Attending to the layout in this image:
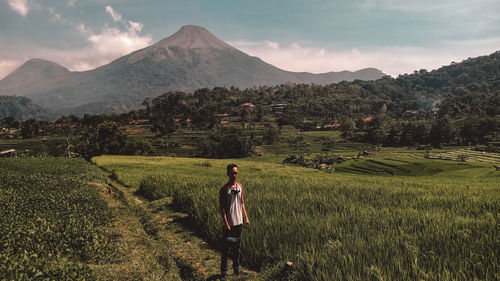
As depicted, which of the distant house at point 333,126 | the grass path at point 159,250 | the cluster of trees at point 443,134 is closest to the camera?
the grass path at point 159,250

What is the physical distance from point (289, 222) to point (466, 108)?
209062 mm

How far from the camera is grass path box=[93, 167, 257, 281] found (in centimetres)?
696

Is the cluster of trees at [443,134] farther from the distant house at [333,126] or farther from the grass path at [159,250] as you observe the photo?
the grass path at [159,250]

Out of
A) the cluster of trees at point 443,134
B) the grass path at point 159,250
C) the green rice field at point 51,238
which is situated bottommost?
the cluster of trees at point 443,134

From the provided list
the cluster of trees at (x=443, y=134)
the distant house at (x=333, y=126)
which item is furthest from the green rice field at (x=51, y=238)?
the distant house at (x=333, y=126)

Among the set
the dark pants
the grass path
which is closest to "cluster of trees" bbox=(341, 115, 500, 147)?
the grass path

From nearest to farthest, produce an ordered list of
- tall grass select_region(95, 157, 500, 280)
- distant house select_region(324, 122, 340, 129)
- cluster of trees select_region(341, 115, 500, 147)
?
tall grass select_region(95, 157, 500, 280) < cluster of trees select_region(341, 115, 500, 147) < distant house select_region(324, 122, 340, 129)

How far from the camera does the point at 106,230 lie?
10.2 m

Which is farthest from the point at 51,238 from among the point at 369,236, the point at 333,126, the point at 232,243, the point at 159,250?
the point at 333,126

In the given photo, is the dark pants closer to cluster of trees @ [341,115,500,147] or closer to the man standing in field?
the man standing in field

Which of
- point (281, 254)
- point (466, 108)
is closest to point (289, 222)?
→ point (281, 254)

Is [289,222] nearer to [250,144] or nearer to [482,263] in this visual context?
[482,263]

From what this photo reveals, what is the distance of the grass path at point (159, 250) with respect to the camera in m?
6.96

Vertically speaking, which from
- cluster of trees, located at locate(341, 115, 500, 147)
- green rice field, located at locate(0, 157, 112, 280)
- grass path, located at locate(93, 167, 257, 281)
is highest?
green rice field, located at locate(0, 157, 112, 280)
